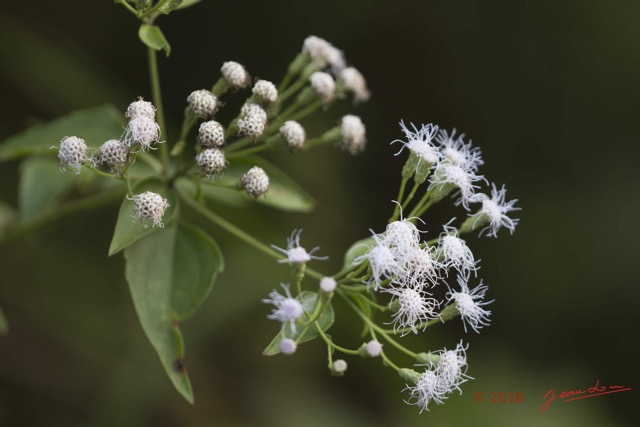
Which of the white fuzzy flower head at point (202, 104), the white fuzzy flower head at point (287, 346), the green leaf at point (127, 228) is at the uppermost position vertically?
the white fuzzy flower head at point (202, 104)

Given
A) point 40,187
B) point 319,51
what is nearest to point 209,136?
point 319,51

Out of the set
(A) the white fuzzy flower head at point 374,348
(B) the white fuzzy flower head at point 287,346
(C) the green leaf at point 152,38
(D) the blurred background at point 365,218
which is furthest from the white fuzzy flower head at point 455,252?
(D) the blurred background at point 365,218

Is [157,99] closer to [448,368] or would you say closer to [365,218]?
[448,368]

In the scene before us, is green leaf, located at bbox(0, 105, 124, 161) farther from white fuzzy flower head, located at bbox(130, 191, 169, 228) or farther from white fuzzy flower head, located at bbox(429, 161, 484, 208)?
white fuzzy flower head, located at bbox(429, 161, 484, 208)

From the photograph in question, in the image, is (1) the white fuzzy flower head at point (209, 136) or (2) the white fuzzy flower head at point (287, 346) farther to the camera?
(1) the white fuzzy flower head at point (209, 136)

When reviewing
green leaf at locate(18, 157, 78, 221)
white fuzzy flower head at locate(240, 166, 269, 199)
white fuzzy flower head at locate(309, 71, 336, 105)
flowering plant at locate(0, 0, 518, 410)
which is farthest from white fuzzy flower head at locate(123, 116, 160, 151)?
green leaf at locate(18, 157, 78, 221)

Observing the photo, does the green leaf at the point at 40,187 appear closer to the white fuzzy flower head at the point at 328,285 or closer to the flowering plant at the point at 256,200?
the flowering plant at the point at 256,200

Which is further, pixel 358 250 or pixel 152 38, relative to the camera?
pixel 358 250

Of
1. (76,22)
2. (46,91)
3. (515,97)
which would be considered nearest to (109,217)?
(46,91)
